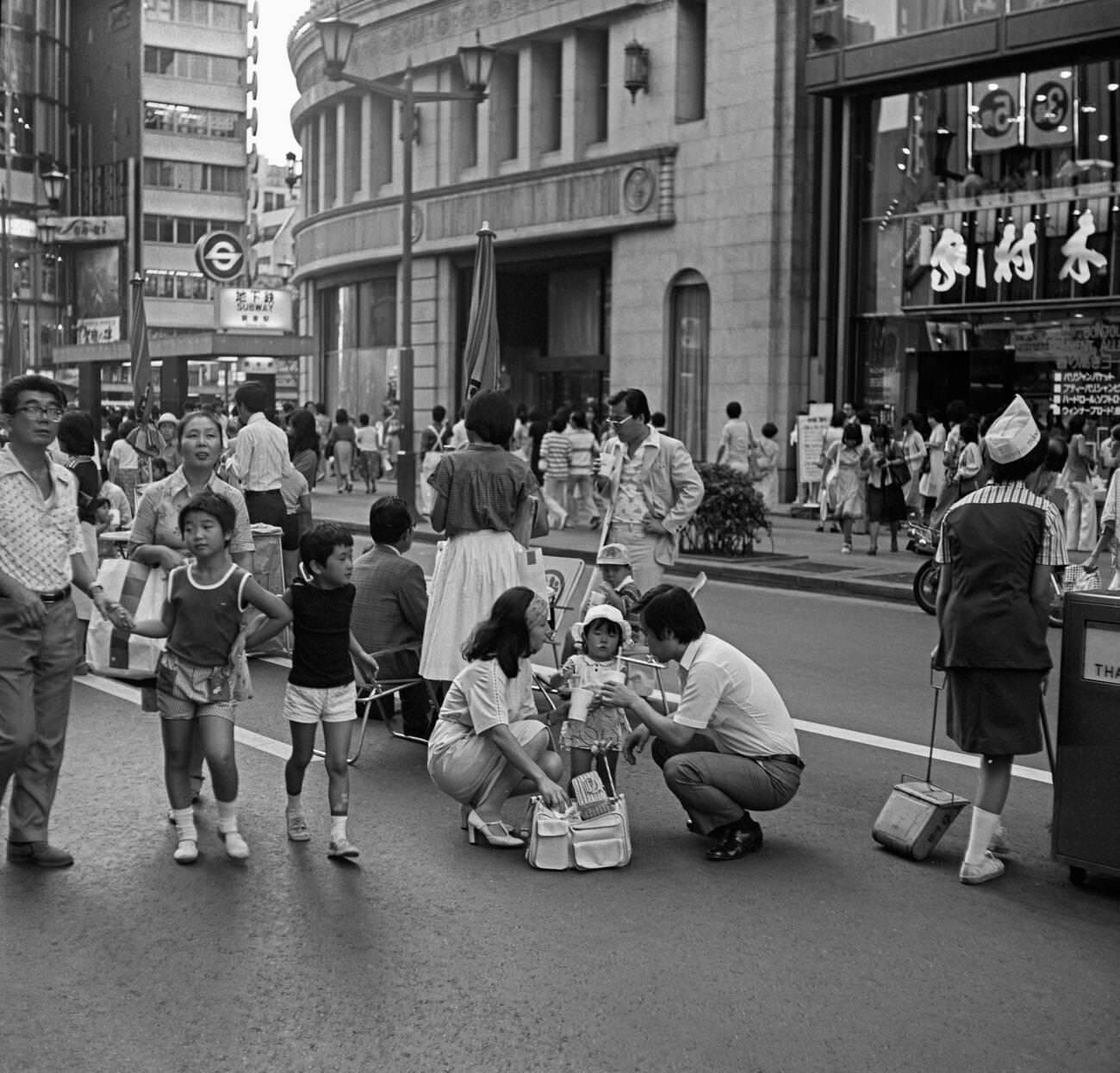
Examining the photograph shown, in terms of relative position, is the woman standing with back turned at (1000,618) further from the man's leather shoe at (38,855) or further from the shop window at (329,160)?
the shop window at (329,160)

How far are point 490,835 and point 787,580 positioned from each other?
9.96m

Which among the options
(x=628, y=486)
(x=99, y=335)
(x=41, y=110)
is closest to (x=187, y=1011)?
(x=628, y=486)

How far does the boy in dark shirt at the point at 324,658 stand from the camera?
615 centimetres

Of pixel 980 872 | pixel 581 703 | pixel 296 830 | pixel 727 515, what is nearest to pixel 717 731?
pixel 581 703

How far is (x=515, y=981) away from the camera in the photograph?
15.7ft

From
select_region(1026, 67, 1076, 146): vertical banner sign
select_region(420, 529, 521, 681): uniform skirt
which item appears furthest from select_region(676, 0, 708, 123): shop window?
select_region(420, 529, 521, 681): uniform skirt

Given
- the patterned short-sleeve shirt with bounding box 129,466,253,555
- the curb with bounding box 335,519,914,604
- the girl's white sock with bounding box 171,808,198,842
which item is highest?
the patterned short-sleeve shirt with bounding box 129,466,253,555

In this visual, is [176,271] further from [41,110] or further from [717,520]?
[717,520]

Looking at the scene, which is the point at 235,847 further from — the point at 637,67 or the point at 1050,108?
the point at 637,67

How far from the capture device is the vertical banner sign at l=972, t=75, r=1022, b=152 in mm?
22547

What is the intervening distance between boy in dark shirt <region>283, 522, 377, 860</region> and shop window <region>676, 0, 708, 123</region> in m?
22.7

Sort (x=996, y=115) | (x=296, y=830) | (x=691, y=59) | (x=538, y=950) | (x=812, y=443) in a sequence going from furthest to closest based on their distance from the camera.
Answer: (x=691, y=59) → (x=812, y=443) → (x=996, y=115) → (x=296, y=830) → (x=538, y=950)

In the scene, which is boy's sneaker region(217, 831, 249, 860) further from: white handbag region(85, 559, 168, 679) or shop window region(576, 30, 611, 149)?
shop window region(576, 30, 611, 149)

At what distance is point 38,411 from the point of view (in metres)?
5.86
